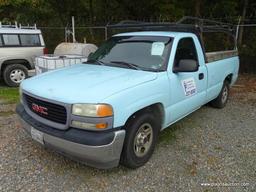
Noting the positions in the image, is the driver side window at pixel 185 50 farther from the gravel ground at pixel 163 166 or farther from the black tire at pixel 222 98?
the black tire at pixel 222 98

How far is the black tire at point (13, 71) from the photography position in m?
7.97

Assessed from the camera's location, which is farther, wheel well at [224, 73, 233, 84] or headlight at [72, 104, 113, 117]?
wheel well at [224, 73, 233, 84]

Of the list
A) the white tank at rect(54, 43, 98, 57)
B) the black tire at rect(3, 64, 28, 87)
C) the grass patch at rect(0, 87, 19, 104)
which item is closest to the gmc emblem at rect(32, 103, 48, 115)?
Answer: the grass patch at rect(0, 87, 19, 104)

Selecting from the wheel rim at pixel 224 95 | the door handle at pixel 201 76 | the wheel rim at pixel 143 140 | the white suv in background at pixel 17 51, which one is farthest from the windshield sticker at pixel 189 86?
the white suv in background at pixel 17 51

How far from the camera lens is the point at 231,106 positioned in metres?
6.38

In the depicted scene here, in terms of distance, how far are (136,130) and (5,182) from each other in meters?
1.72

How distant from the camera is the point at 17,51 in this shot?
8102 millimetres

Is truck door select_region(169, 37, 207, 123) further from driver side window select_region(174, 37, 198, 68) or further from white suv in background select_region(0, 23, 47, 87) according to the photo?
white suv in background select_region(0, 23, 47, 87)

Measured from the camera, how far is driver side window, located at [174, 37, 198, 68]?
4.05 meters

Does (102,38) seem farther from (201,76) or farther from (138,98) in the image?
(138,98)

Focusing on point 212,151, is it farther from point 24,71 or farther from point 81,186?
point 24,71

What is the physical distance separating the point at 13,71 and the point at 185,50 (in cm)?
590

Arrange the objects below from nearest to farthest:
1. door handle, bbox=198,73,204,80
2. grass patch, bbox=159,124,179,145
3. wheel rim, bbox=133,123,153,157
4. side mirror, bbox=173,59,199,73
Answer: wheel rim, bbox=133,123,153,157 → side mirror, bbox=173,59,199,73 → grass patch, bbox=159,124,179,145 → door handle, bbox=198,73,204,80

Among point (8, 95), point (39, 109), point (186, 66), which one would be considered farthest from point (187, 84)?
point (8, 95)
